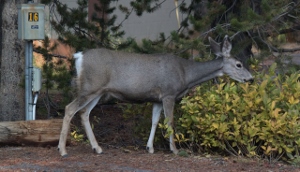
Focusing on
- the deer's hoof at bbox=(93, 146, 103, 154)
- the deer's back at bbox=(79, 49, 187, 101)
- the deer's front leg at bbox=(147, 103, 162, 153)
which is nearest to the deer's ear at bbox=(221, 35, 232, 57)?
the deer's back at bbox=(79, 49, 187, 101)

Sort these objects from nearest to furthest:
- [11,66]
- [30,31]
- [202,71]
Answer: [30,31] < [202,71] < [11,66]

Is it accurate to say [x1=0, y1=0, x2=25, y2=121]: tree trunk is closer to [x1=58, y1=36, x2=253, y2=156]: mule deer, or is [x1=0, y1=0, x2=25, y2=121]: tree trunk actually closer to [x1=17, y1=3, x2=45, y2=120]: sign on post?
[x1=17, y1=3, x2=45, y2=120]: sign on post

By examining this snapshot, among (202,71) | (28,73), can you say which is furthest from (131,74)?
(28,73)

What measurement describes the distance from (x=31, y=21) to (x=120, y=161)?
2.55 metres

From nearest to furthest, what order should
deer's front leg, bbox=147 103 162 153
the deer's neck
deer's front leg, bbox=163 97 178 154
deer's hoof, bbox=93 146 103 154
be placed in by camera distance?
deer's hoof, bbox=93 146 103 154
deer's front leg, bbox=163 97 178 154
deer's front leg, bbox=147 103 162 153
the deer's neck

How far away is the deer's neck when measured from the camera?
400 inches

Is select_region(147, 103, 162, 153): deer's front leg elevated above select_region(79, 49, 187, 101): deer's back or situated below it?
below

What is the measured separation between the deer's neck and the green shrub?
1.49ft

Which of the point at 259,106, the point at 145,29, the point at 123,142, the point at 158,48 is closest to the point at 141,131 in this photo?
the point at 123,142

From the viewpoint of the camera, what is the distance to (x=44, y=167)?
8.62 meters

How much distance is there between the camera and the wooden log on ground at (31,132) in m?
10.0

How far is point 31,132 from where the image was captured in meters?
10.1

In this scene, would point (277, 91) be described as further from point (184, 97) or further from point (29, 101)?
point (29, 101)

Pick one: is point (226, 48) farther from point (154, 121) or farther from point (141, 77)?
point (154, 121)
